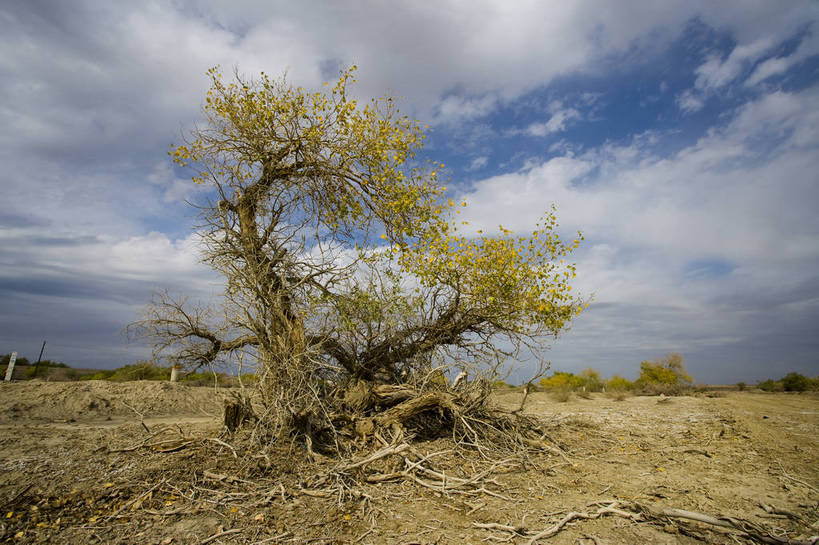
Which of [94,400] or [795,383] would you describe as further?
[795,383]

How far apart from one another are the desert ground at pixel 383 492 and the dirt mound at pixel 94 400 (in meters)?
3.26

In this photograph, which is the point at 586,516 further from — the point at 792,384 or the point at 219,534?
the point at 792,384

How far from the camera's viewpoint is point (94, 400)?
38.3 ft

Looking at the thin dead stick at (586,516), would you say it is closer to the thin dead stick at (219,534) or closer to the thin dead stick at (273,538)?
the thin dead stick at (273,538)

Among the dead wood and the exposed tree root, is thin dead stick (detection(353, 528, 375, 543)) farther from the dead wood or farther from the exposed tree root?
the dead wood

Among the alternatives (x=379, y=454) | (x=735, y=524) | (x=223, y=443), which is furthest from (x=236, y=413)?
(x=735, y=524)

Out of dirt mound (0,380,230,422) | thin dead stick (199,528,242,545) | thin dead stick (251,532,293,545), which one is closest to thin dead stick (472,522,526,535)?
thin dead stick (251,532,293,545)

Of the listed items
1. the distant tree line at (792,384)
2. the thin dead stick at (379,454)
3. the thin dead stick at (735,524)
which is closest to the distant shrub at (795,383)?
the distant tree line at (792,384)

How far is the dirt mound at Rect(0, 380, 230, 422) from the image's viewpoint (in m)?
10.2

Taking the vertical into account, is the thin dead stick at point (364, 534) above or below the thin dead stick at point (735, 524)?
below

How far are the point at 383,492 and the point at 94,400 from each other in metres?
11.0

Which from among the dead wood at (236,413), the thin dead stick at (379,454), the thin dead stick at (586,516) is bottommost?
the thin dead stick at (586,516)

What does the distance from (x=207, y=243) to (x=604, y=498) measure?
7766 millimetres

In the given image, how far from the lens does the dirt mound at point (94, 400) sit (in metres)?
10.2
